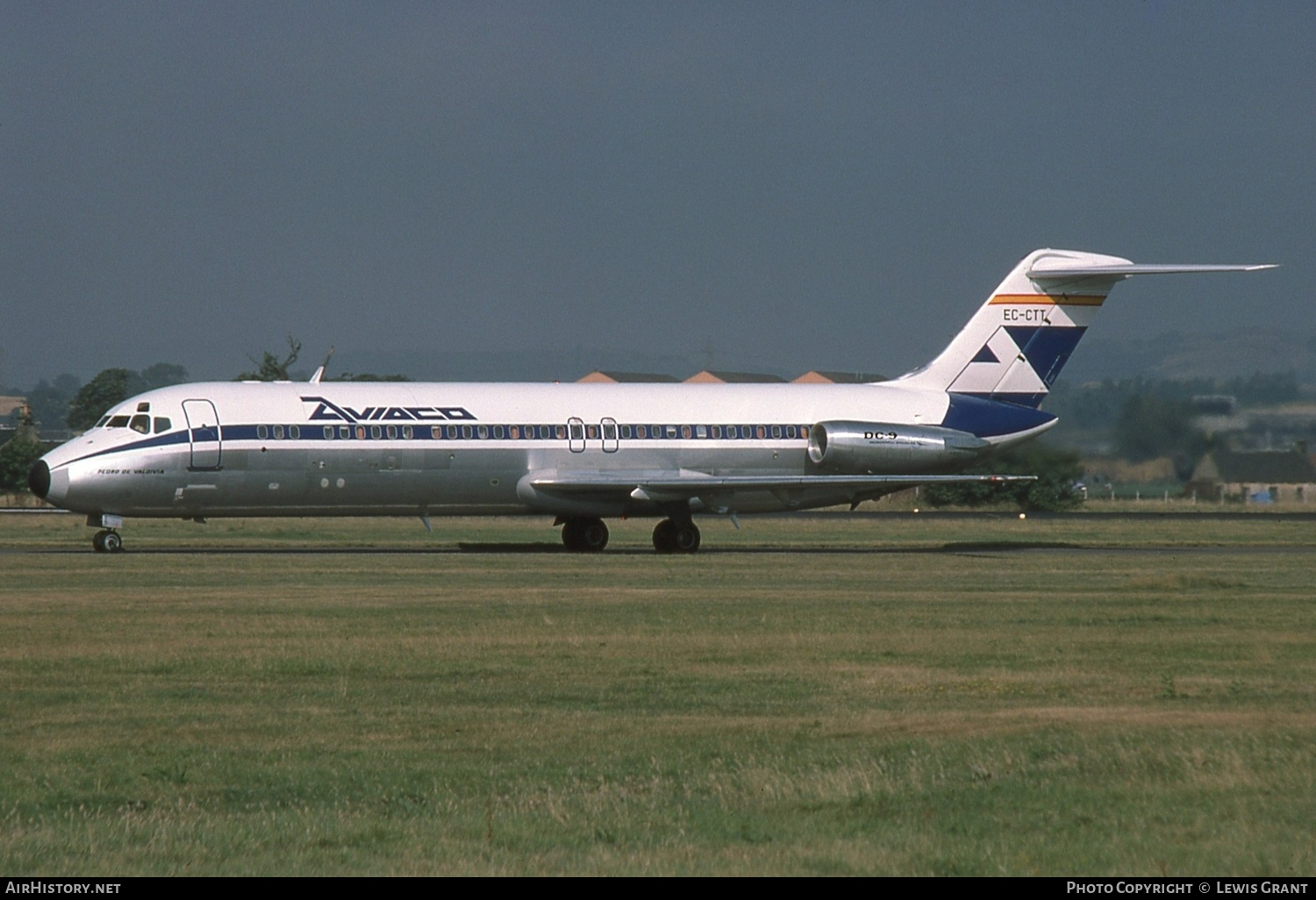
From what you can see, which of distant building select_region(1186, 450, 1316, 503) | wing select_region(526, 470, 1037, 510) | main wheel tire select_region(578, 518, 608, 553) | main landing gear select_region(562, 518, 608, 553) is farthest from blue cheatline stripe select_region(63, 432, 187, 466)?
distant building select_region(1186, 450, 1316, 503)

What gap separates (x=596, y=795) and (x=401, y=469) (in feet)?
94.2

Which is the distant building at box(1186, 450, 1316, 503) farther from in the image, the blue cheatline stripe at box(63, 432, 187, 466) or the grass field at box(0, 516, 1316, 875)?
the blue cheatline stripe at box(63, 432, 187, 466)

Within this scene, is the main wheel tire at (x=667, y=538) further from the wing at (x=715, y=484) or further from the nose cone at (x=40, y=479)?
the nose cone at (x=40, y=479)

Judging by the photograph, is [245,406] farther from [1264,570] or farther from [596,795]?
[596,795]

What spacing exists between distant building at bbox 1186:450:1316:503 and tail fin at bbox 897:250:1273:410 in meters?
6.90

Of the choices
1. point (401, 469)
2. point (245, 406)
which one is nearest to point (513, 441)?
point (401, 469)

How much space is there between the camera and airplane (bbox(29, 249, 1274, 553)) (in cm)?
3884

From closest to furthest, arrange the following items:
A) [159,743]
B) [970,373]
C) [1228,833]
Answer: [1228,833], [159,743], [970,373]

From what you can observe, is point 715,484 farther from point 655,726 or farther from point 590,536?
point 655,726

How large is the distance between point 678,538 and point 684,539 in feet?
0.49

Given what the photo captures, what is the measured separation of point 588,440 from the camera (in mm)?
41500

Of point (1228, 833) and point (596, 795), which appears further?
point (596, 795)
